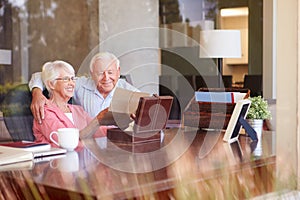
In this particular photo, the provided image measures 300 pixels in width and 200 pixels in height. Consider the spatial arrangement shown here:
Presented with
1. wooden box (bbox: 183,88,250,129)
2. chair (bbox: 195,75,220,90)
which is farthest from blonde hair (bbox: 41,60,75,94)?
chair (bbox: 195,75,220,90)

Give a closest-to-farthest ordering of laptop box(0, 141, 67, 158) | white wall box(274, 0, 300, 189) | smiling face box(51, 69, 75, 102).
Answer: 1. laptop box(0, 141, 67, 158)
2. white wall box(274, 0, 300, 189)
3. smiling face box(51, 69, 75, 102)

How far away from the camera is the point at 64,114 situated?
2.60 meters

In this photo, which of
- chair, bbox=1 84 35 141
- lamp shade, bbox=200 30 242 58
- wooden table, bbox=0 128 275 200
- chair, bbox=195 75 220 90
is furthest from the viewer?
chair, bbox=195 75 220 90

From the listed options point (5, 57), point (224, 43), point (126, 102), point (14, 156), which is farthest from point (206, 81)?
point (14, 156)

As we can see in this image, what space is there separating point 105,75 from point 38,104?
88 cm

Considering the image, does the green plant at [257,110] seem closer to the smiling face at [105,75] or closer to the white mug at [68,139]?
the white mug at [68,139]

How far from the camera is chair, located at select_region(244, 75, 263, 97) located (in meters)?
6.12

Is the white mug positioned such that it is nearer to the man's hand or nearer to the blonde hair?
the man's hand

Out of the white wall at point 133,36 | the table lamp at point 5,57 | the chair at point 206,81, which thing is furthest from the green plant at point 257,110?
the table lamp at point 5,57

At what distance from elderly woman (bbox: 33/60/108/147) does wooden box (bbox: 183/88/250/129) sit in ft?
1.35

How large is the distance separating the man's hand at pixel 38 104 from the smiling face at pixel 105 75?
0.58m

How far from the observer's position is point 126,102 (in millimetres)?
2129

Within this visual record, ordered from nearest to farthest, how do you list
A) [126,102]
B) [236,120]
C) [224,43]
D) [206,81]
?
[236,120] < [126,102] < [224,43] < [206,81]

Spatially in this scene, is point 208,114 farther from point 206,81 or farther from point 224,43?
point 206,81
